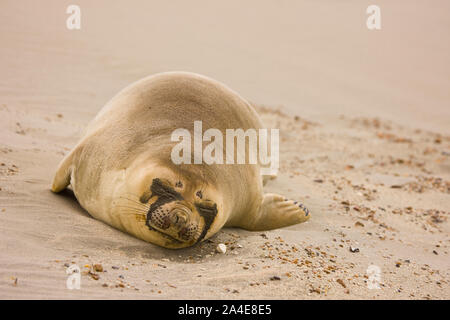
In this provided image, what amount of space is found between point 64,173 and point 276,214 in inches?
63.5

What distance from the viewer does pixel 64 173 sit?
3.80 metres

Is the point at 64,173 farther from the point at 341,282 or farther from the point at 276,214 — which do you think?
Answer: the point at 341,282

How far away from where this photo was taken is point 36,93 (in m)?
7.73

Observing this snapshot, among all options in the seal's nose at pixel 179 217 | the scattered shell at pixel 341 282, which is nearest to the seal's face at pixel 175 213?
the seal's nose at pixel 179 217

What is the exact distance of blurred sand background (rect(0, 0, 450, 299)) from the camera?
2.89 metres

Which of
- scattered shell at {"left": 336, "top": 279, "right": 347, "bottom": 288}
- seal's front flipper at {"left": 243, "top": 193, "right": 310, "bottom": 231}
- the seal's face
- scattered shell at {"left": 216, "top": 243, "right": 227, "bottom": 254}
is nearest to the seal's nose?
the seal's face

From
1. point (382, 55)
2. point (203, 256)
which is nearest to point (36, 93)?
point (203, 256)

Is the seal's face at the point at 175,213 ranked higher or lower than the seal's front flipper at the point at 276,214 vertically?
higher

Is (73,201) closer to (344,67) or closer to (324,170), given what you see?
(324,170)

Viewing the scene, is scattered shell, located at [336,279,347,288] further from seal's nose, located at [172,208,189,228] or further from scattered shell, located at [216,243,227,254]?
seal's nose, located at [172,208,189,228]

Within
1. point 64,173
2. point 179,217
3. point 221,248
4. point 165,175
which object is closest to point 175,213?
point 179,217

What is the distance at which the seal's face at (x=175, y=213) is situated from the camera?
2.92 meters

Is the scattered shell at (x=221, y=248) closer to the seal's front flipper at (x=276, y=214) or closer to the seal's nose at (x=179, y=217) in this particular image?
the seal's nose at (x=179, y=217)

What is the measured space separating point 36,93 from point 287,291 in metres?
6.10
